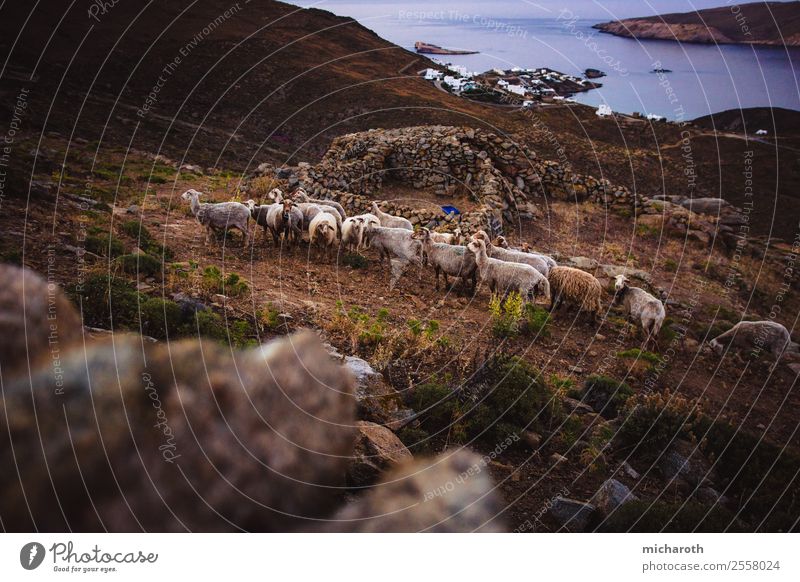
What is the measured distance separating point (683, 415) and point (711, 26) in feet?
35.3

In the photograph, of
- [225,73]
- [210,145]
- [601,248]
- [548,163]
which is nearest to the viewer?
[601,248]

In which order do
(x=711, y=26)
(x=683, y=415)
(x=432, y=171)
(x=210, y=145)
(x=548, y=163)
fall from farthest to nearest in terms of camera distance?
(x=210, y=145), (x=548, y=163), (x=432, y=171), (x=711, y=26), (x=683, y=415)

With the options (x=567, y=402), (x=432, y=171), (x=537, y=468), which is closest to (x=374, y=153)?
(x=432, y=171)

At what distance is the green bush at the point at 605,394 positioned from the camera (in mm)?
9805

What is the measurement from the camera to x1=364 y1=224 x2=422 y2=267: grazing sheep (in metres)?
15.9

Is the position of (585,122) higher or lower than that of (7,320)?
higher

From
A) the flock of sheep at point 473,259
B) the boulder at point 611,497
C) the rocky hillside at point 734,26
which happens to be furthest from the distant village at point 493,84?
the boulder at point 611,497

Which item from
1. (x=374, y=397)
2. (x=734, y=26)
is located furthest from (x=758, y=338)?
(x=374, y=397)

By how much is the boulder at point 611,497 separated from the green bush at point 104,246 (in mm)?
10805

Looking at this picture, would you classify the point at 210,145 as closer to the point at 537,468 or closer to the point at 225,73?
the point at 225,73

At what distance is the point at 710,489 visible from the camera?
24.9 feet

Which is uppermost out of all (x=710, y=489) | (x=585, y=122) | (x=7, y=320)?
(x=585, y=122)

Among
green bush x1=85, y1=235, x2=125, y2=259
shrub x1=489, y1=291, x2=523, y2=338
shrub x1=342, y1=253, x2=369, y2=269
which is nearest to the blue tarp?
shrub x1=342, y1=253, x2=369, y2=269

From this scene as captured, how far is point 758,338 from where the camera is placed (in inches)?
529
